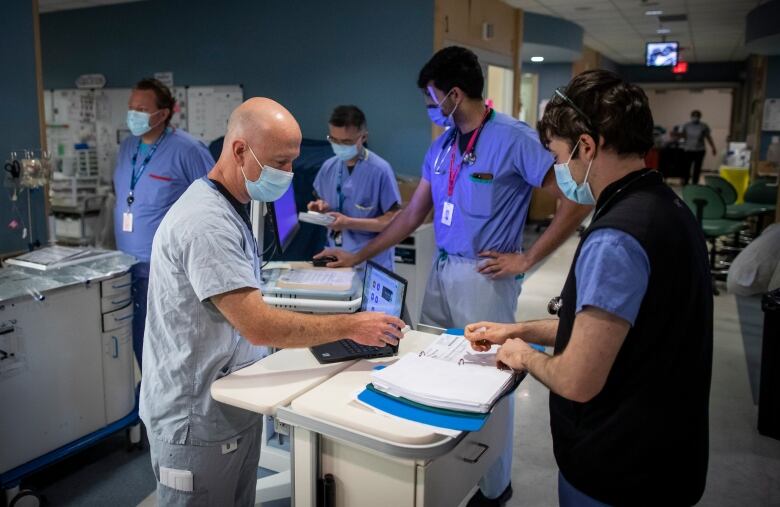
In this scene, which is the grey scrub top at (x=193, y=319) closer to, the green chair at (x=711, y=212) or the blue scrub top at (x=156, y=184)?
the blue scrub top at (x=156, y=184)

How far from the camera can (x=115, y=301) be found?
110 inches

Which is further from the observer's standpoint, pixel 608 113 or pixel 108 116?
pixel 108 116

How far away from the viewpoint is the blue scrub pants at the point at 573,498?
1301 millimetres

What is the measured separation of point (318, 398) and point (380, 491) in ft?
0.82

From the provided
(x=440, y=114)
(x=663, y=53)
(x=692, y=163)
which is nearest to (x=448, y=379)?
(x=440, y=114)

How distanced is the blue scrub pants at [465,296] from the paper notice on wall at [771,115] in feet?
28.5

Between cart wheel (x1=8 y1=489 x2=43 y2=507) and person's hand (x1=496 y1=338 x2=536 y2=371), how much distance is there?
1964 mm

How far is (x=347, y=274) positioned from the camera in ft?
8.29

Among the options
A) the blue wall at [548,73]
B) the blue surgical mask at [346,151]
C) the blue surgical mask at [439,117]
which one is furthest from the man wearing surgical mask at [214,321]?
the blue wall at [548,73]

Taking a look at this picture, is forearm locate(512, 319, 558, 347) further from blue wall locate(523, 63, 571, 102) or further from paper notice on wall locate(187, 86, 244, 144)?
blue wall locate(523, 63, 571, 102)

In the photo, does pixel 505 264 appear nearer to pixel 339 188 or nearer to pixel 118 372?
pixel 339 188

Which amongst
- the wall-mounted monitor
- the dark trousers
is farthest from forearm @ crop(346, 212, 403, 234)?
the dark trousers

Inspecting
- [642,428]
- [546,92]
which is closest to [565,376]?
[642,428]

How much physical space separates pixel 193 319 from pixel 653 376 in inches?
40.3
